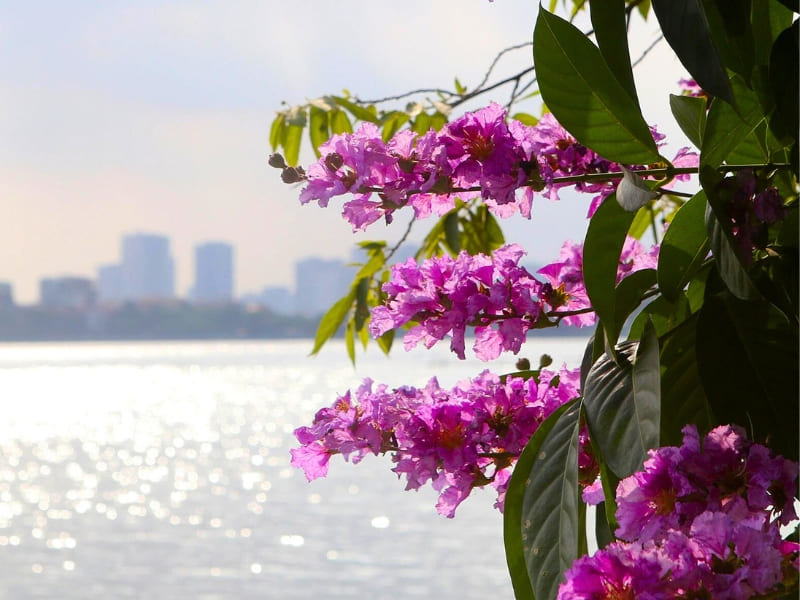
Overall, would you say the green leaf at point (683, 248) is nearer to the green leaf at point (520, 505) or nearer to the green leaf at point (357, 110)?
the green leaf at point (520, 505)

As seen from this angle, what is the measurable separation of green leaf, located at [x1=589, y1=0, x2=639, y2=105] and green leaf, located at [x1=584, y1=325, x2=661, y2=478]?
0.45 ft

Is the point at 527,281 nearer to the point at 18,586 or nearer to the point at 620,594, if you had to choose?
the point at 620,594

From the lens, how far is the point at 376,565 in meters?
12.0

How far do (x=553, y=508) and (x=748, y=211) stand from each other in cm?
20

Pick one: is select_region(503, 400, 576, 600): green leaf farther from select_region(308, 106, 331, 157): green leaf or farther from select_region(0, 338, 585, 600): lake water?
select_region(308, 106, 331, 157): green leaf

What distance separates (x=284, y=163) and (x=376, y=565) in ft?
38.5

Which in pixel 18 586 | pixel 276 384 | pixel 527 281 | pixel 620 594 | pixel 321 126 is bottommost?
pixel 276 384

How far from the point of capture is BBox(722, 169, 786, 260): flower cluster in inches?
21.3

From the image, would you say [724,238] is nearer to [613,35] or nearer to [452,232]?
[613,35]

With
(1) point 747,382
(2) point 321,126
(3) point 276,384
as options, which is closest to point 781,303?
(1) point 747,382

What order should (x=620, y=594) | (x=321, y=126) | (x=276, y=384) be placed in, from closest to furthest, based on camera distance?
(x=620, y=594)
(x=321, y=126)
(x=276, y=384)

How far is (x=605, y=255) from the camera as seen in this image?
60 centimetres

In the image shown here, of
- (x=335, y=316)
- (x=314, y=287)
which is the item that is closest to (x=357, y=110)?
(x=335, y=316)

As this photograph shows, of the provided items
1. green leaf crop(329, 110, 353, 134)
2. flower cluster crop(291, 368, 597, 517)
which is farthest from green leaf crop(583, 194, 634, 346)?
green leaf crop(329, 110, 353, 134)
